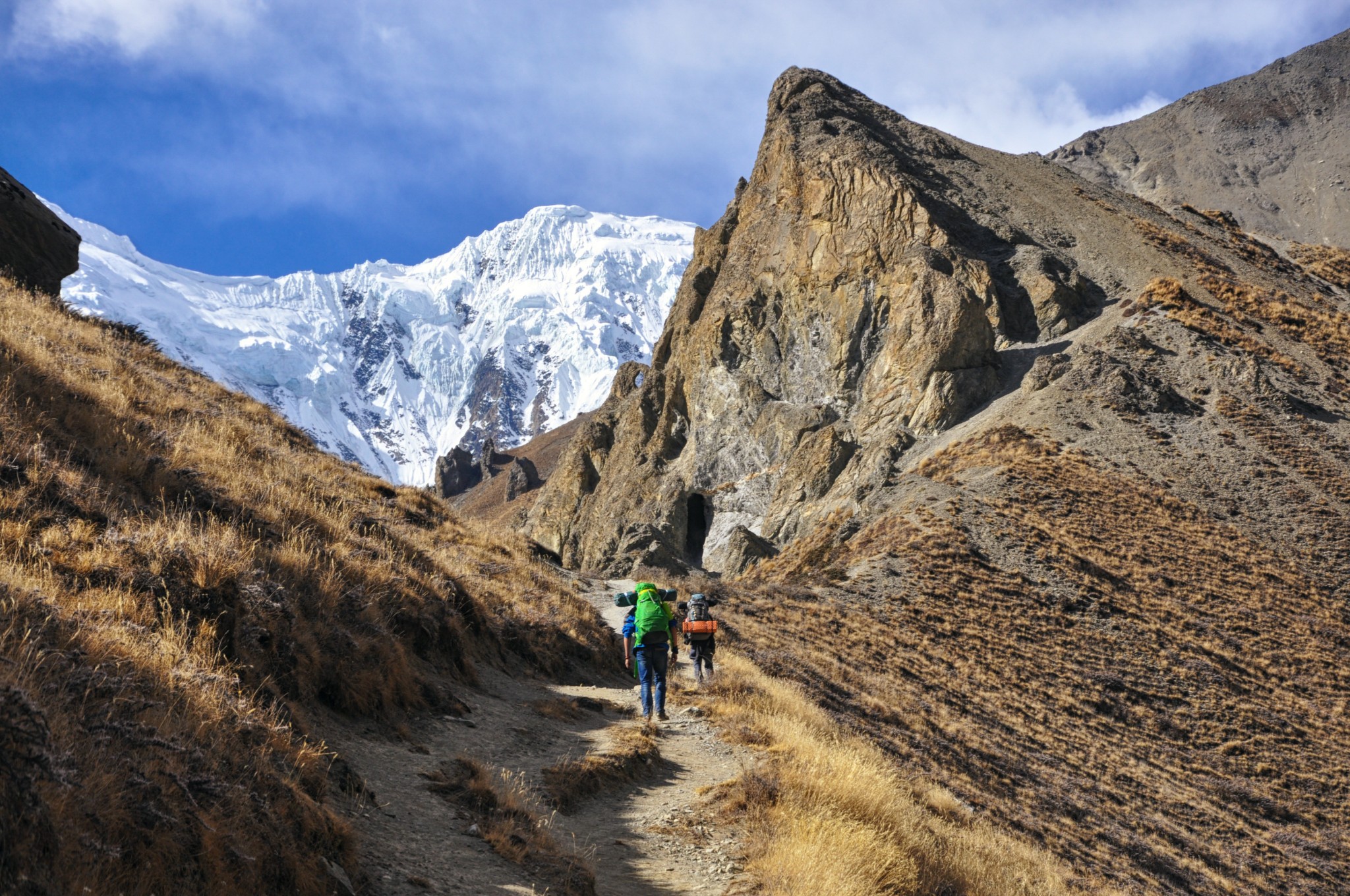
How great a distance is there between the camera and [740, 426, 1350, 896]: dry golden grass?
59.1 feet

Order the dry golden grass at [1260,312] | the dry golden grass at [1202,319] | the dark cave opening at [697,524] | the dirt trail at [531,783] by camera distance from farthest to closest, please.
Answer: the dark cave opening at [697,524], the dry golden grass at [1260,312], the dry golden grass at [1202,319], the dirt trail at [531,783]

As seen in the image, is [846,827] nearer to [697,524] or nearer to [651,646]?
[651,646]

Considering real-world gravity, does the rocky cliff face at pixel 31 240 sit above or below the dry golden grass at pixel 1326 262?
below

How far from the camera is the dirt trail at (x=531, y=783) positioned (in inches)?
209

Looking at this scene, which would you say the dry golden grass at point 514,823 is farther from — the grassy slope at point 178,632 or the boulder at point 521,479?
the boulder at point 521,479

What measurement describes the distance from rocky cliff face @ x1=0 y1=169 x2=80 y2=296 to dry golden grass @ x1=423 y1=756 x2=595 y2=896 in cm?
1610

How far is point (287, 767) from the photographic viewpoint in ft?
16.6

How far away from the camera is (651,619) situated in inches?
436

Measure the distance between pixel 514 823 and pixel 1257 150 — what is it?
168m

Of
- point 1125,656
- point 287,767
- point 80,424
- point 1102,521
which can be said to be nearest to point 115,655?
point 287,767

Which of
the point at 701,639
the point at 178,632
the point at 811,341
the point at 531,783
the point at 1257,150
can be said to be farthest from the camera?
the point at 1257,150

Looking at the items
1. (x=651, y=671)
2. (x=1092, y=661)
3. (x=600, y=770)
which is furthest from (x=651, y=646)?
(x=1092, y=661)

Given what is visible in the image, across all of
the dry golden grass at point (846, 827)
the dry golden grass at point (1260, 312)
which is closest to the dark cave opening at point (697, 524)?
the dry golden grass at point (1260, 312)

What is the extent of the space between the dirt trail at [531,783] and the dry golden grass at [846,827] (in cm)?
39
